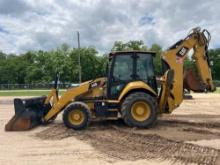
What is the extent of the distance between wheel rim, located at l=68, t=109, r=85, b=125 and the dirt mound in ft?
1.12

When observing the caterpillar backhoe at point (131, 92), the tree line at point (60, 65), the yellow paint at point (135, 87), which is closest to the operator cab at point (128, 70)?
the caterpillar backhoe at point (131, 92)

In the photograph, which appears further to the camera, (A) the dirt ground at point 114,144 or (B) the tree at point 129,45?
(B) the tree at point 129,45

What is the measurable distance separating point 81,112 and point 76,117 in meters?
0.22

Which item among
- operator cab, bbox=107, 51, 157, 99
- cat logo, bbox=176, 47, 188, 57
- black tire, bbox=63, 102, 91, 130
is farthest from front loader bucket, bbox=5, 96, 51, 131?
cat logo, bbox=176, 47, 188, 57

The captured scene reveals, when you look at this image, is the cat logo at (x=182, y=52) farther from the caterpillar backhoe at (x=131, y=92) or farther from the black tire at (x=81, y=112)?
the black tire at (x=81, y=112)

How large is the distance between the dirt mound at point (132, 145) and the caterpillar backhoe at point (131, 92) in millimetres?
546

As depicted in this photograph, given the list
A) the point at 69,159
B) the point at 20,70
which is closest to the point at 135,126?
the point at 69,159

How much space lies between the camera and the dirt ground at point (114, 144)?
8.78 metres

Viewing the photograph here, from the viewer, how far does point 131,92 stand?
1309 centimetres

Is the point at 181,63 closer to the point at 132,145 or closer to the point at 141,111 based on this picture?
the point at 141,111

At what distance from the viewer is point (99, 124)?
1391cm

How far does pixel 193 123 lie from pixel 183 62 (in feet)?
6.99

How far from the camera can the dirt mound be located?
8953 mm

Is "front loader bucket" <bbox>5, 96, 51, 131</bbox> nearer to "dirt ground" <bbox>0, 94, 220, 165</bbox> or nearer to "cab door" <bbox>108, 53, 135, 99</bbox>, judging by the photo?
"dirt ground" <bbox>0, 94, 220, 165</bbox>
